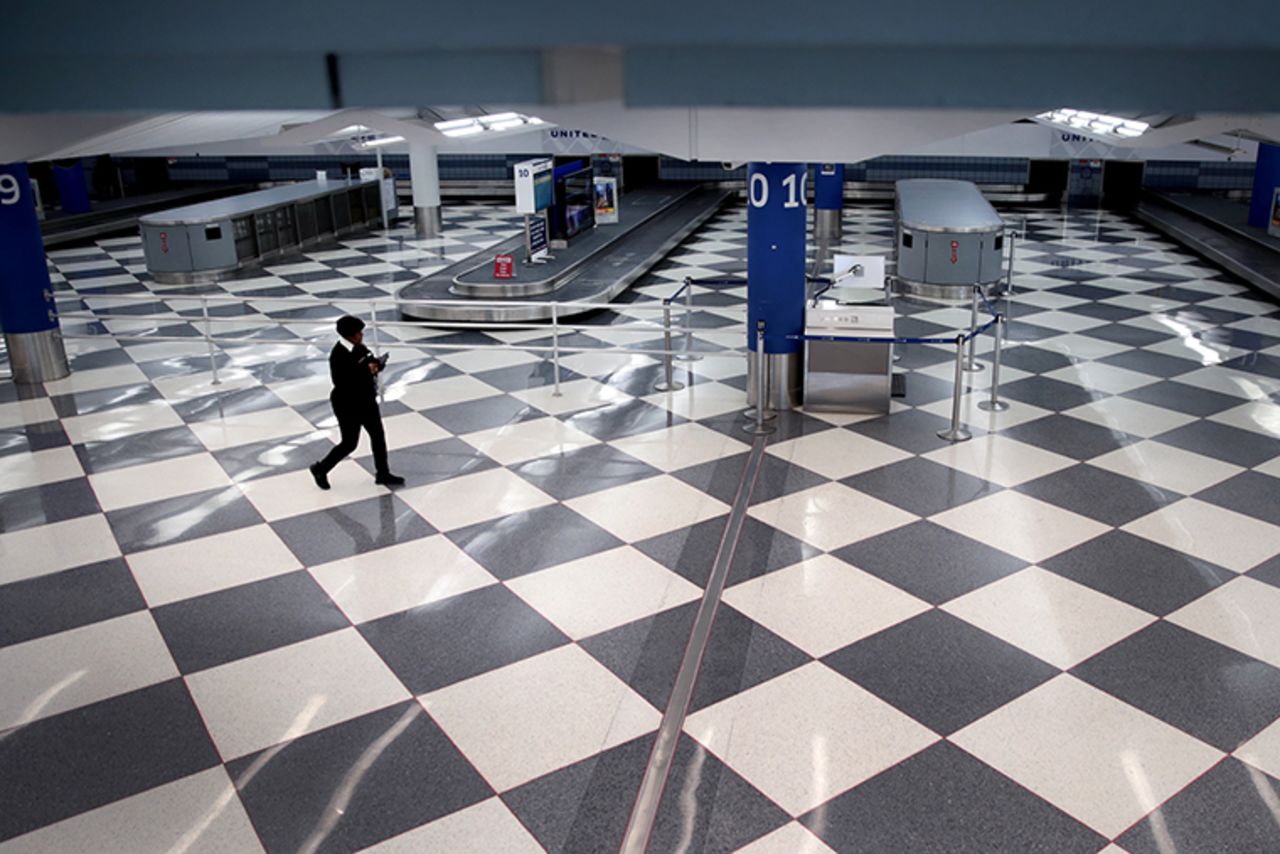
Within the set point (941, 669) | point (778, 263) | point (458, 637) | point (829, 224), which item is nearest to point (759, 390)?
point (778, 263)

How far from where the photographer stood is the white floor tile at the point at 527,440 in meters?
7.68

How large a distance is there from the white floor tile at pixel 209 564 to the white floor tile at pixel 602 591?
1.57 m

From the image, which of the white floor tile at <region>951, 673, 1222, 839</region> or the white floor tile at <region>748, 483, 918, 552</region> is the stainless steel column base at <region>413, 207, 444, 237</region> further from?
the white floor tile at <region>951, 673, 1222, 839</region>

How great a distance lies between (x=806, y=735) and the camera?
14.2 ft

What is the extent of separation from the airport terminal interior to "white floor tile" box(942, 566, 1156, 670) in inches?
1.0

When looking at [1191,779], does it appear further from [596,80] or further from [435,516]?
[435,516]

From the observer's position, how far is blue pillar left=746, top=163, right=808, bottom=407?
8.17 metres

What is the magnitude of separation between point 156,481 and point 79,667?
259 cm

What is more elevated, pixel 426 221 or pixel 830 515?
pixel 426 221

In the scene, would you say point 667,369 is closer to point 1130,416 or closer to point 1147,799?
point 1130,416

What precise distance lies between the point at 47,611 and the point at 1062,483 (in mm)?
6491

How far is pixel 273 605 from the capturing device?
18.1ft

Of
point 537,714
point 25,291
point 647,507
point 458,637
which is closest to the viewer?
point 537,714

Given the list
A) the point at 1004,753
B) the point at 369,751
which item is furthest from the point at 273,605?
the point at 1004,753
